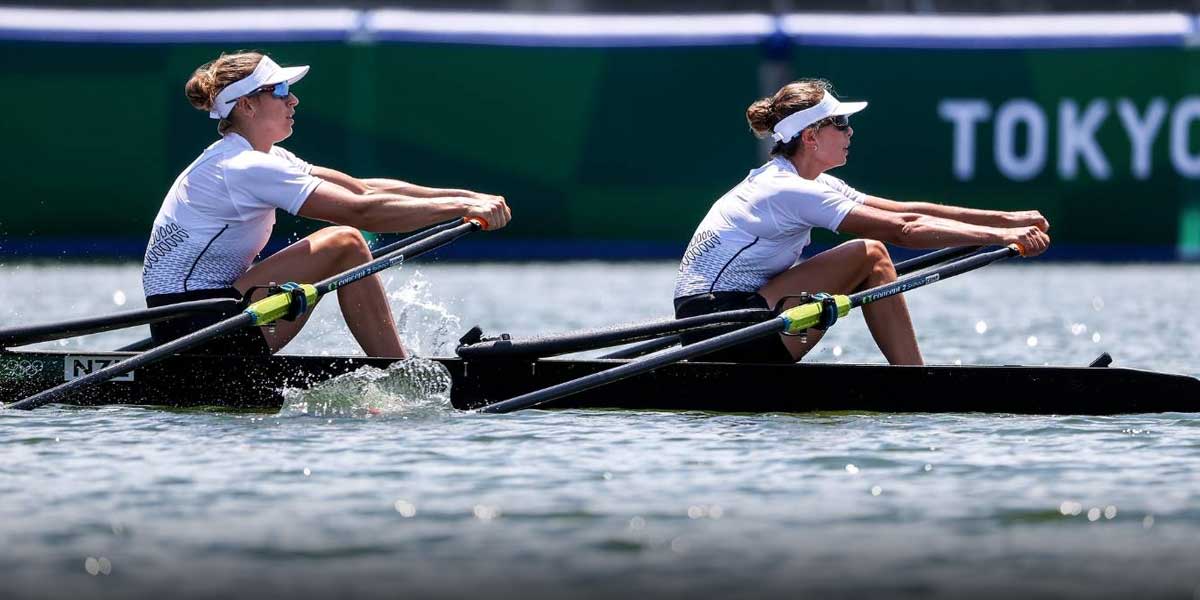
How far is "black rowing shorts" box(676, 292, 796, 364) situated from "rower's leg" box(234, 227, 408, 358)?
3.71ft

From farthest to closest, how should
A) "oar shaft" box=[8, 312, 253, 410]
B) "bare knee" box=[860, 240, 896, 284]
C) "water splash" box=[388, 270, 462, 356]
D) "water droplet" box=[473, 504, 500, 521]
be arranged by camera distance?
1. "water splash" box=[388, 270, 462, 356]
2. "bare knee" box=[860, 240, 896, 284]
3. "oar shaft" box=[8, 312, 253, 410]
4. "water droplet" box=[473, 504, 500, 521]

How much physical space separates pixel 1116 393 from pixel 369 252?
9.48 feet

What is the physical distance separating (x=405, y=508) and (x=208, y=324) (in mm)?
2284

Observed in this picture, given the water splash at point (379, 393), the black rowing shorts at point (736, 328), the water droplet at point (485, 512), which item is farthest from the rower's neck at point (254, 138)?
the water droplet at point (485, 512)

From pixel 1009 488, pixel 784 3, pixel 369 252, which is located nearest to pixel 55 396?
pixel 369 252

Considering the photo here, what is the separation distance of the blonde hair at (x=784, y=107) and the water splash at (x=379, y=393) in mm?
1561

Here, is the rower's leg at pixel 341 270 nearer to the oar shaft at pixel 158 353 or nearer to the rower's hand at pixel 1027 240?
the oar shaft at pixel 158 353

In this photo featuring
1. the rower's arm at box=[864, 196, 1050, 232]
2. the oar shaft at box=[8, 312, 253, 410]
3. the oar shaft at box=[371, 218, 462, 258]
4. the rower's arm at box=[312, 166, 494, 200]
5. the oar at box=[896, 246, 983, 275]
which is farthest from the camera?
the oar at box=[896, 246, 983, 275]

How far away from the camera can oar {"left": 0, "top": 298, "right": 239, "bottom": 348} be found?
7.74m

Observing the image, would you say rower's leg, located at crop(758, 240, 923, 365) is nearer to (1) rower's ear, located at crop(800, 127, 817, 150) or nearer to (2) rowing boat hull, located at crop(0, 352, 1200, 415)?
(2) rowing boat hull, located at crop(0, 352, 1200, 415)

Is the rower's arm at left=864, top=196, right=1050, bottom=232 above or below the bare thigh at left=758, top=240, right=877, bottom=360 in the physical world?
above

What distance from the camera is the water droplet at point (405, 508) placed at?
584cm

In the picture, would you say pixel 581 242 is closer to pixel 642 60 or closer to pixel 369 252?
pixel 642 60

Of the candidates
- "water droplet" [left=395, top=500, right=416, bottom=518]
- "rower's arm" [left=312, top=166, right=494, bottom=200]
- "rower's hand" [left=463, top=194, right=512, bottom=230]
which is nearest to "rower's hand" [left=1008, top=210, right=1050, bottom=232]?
"rower's hand" [left=463, top=194, right=512, bottom=230]
